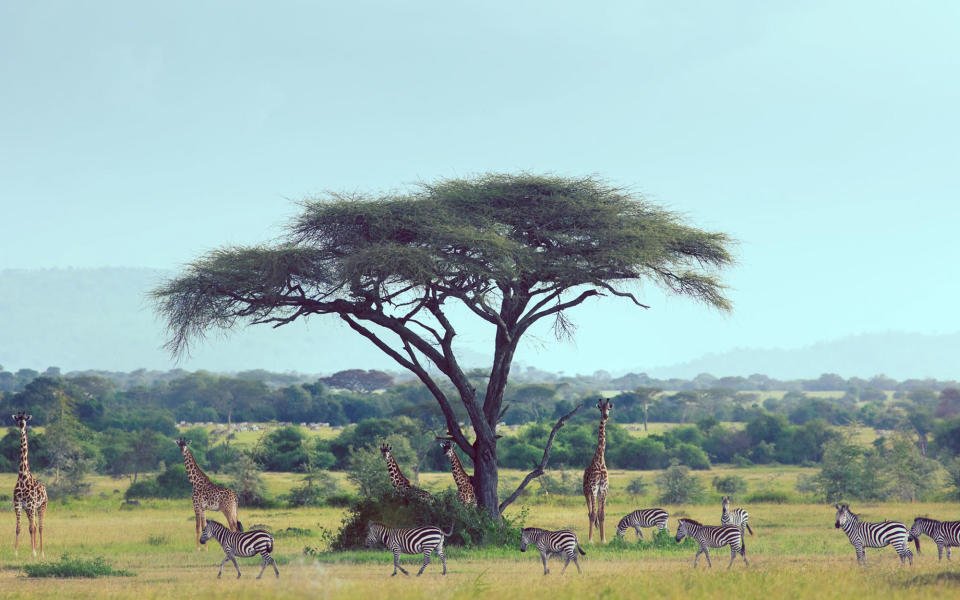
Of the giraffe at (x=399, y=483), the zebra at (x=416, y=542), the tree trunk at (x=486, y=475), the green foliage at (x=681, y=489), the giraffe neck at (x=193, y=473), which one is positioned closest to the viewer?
the zebra at (x=416, y=542)

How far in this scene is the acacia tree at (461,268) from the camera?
24109 mm

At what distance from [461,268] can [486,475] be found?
5.03 metres

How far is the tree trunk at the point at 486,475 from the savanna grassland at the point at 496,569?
A: 2383 millimetres

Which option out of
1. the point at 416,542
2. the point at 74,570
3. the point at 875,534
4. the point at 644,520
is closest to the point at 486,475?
the point at 644,520

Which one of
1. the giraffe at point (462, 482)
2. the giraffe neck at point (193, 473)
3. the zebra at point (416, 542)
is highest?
the giraffe neck at point (193, 473)

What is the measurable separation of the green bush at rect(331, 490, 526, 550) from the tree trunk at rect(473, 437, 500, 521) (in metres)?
0.92

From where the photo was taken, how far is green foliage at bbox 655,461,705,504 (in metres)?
45.0

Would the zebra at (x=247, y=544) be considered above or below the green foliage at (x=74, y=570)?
above

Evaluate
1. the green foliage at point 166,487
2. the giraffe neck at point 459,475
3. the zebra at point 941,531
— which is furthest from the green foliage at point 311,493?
the zebra at point 941,531

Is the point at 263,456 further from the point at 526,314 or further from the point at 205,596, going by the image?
the point at 205,596

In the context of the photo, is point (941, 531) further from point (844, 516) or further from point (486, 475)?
point (486, 475)

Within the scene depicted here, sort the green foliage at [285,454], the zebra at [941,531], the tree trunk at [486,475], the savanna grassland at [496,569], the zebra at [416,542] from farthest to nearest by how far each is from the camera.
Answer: the green foliage at [285,454], the tree trunk at [486,475], the zebra at [941,531], the zebra at [416,542], the savanna grassland at [496,569]

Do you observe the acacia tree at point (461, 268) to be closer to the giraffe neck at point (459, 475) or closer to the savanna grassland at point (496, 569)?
the giraffe neck at point (459, 475)

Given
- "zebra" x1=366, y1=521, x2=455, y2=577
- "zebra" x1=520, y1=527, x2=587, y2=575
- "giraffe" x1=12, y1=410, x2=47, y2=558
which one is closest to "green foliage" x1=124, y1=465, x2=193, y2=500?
"giraffe" x1=12, y1=410, x2=47, y2=558
